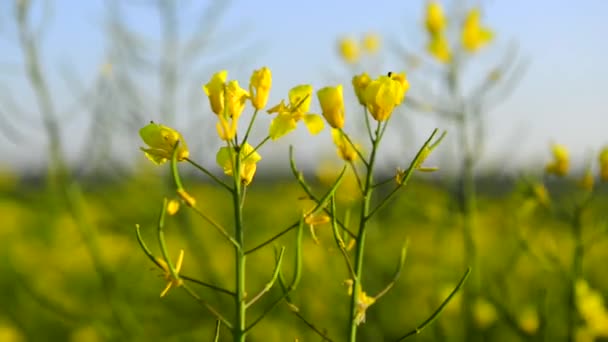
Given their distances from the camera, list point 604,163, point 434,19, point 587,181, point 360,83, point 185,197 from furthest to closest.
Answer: point 434,19 → point 587,181 → point 604,163 → point 360,83 → point 185,197

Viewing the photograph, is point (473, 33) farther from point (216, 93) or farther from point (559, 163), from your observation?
point (216, 93)

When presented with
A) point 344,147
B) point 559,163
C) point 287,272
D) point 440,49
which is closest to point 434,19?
point 440,49

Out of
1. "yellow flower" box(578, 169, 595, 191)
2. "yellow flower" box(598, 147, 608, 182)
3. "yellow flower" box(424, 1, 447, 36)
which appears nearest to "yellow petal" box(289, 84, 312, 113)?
"yellow flower" box(598, 147, 608, 182)

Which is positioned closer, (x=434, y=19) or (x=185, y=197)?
(x=185, y=197)

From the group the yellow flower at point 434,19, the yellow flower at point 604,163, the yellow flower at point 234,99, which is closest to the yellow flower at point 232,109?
the yellow flower at point 234,99

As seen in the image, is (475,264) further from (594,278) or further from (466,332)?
(594,278)

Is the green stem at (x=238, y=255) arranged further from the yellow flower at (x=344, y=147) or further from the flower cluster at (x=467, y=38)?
the flower cluster at (x=467, y=38)

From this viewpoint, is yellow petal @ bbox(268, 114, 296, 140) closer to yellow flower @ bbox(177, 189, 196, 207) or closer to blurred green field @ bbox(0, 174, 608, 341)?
yellow flower @ bbox(177, 189, 196, 207)
